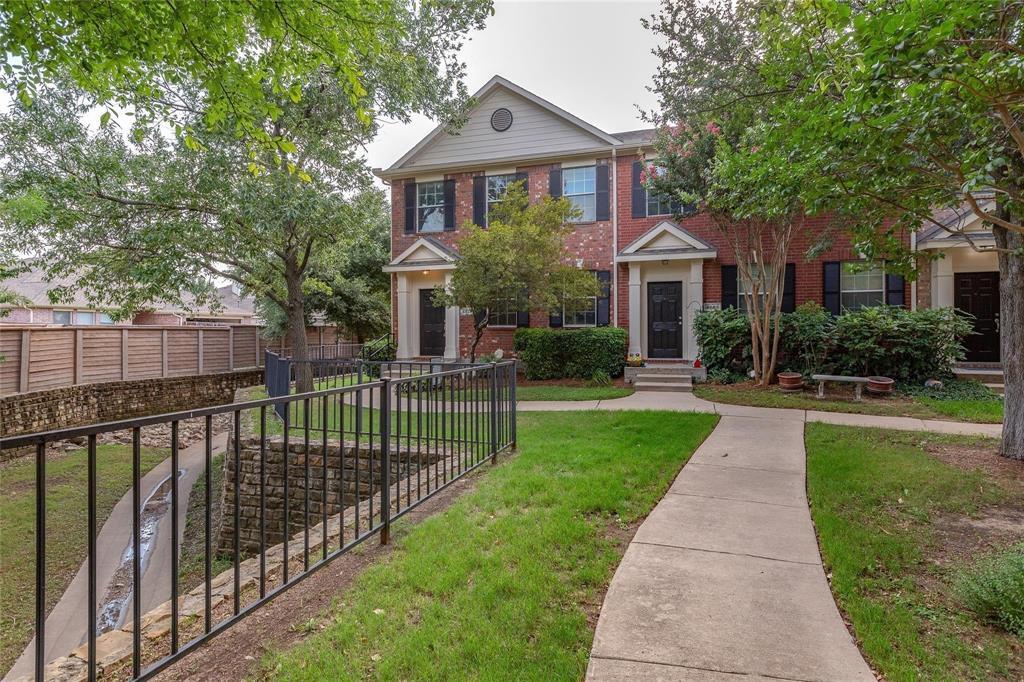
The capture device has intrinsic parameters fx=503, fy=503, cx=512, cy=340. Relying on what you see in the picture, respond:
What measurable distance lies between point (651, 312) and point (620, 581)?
10693 mm

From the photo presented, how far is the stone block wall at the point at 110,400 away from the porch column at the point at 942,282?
18.8 meters

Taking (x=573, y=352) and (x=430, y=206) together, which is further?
(x=430, y=206)

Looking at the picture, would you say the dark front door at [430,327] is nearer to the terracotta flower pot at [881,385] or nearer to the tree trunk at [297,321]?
the tree trunk at [297,321]

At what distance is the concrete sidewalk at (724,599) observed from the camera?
2.13 m

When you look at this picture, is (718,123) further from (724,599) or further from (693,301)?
(724,599)

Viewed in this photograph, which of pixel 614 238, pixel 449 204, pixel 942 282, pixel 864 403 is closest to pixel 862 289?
pixel 942 282

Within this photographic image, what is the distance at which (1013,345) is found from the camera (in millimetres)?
5383

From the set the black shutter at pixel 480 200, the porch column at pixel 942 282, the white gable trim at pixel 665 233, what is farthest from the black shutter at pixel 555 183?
the porch column at pixel 942 282

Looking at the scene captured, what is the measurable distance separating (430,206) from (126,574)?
11.4 m

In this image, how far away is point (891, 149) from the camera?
376 cm

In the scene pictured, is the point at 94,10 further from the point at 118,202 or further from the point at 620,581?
the point at 118,202

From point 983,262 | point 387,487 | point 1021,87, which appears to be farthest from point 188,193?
point 983,262

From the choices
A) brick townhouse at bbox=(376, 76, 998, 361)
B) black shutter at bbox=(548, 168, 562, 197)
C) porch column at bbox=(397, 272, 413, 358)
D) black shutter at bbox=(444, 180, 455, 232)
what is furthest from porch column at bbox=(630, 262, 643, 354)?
porch column at bbox=(397, 272, 413, 358)

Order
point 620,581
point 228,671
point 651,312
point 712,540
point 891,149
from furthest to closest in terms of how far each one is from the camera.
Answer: point 651,312, point 891,149, point 712,540, point 620,581, point 228,671
